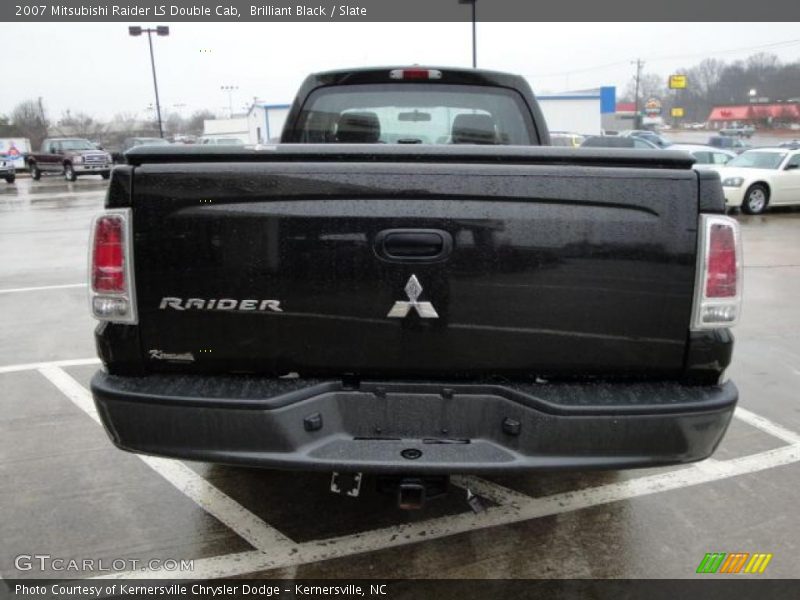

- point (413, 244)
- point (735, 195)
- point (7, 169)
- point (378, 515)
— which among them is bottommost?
point (378, 515)

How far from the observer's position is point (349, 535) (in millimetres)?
3098

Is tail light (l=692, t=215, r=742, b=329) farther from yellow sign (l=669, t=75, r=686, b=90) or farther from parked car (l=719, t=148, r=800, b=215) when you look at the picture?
yellow sign (l=669, t=75, r=686, b=90)

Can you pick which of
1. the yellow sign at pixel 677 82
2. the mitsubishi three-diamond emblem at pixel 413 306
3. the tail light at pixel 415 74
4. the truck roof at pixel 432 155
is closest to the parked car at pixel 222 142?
the truck roof at pixel 432 155

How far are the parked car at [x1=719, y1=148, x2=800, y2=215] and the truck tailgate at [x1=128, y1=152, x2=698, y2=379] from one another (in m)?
14.6

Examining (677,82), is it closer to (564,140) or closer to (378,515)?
(564,140)

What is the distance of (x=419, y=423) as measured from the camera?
2.41 meters

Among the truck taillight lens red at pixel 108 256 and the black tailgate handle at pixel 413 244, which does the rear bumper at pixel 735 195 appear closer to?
the black tailgate handle at pixel 413 244

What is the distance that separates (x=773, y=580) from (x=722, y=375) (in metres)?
0.98

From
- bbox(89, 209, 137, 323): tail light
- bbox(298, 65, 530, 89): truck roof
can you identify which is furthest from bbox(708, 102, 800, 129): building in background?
bbox(89, 209, 137, 323): tail light

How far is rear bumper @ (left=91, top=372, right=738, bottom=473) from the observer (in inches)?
91.7

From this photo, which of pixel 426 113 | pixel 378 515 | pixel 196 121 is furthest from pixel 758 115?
pixel 378 515

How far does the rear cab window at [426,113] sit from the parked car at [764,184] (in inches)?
514

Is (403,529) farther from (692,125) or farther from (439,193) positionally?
(692,125)

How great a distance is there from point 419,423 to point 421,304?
1.43 ft
